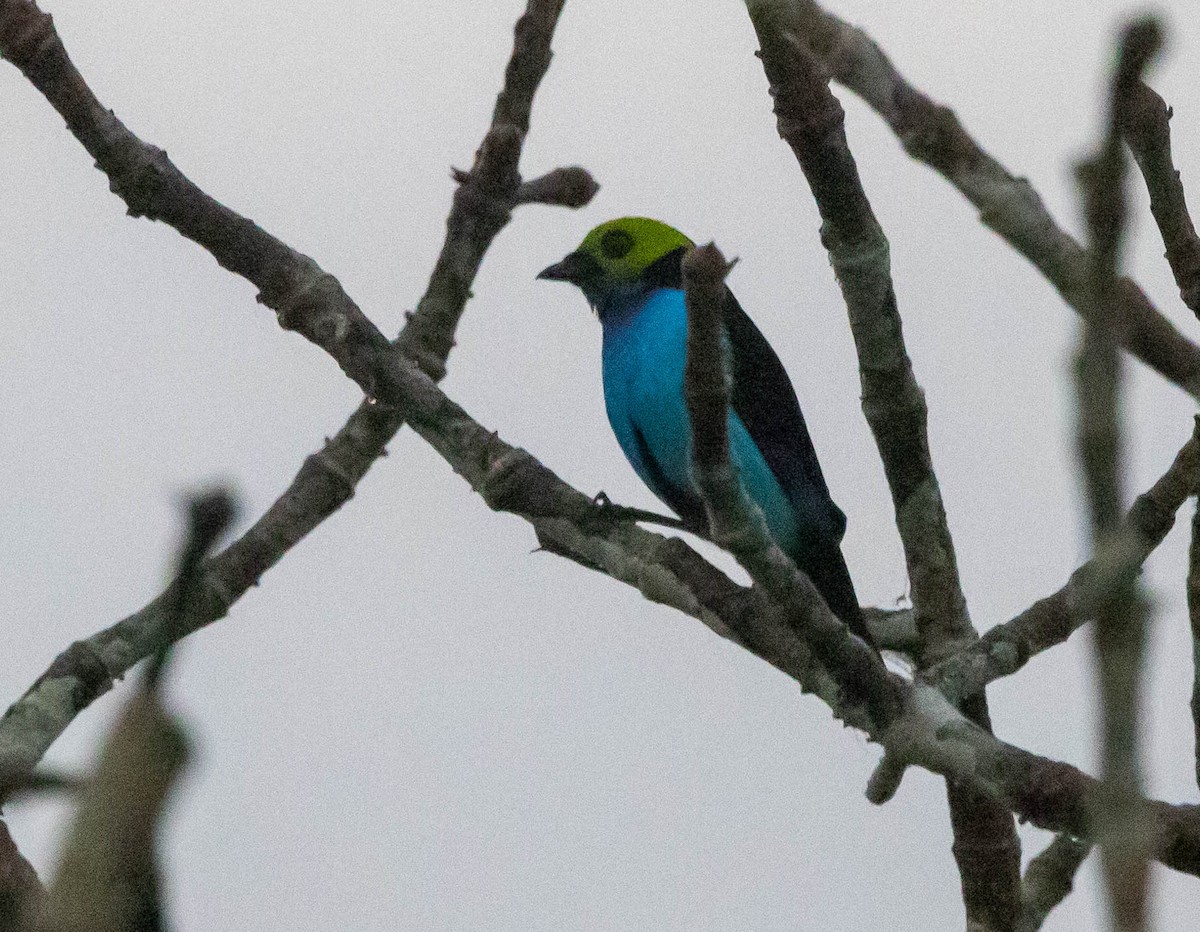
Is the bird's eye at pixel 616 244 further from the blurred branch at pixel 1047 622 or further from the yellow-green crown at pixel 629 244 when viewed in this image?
the blurred branch at pixel 1047 622

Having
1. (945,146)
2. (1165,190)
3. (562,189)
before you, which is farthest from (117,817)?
(562,189)

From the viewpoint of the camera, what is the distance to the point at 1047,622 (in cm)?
473

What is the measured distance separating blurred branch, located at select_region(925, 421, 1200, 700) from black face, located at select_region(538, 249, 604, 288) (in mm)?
3161

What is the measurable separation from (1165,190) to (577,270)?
3382mm

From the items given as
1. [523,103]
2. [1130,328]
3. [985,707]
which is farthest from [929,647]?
[1130,328]

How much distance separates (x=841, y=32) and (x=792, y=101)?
2075 millimetres

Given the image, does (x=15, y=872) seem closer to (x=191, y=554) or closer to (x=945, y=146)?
(x=945, y=146)

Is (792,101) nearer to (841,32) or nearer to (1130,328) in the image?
(841,32)

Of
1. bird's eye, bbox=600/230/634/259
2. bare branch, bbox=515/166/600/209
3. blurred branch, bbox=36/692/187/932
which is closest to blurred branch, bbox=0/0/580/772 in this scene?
bare branch, bbox=515/166/600/209

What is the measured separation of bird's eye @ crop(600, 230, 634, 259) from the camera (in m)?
7.45

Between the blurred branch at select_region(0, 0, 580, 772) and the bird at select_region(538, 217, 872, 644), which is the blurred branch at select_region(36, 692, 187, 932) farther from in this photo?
the bird at select_region(538, 217, 872, 644)

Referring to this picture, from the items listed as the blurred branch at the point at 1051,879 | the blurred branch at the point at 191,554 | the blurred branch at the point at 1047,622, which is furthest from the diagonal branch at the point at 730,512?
the blurred branch at the point at 191,554

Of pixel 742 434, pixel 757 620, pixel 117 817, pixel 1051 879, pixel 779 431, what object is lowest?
pixel 117 817

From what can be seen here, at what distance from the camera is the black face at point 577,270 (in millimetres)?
7453
